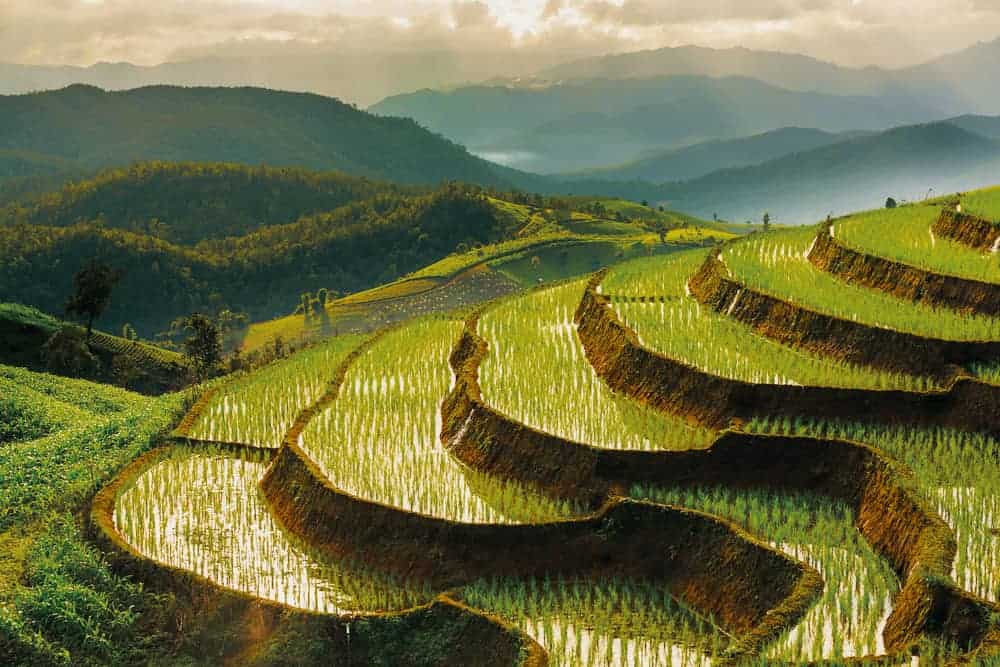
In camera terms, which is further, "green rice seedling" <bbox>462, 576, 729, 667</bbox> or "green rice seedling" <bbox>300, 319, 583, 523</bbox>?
"green rice seedling" <bbox>300, 319, 583, 523</bbox>

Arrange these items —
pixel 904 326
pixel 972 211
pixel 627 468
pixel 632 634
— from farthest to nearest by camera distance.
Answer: pixel 972 211 < pixel 904 326 < pixel 627 468 < pixel 632 634

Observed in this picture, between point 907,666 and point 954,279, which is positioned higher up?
point 954,279

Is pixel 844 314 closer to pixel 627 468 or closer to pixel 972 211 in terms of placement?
pixel 627 468

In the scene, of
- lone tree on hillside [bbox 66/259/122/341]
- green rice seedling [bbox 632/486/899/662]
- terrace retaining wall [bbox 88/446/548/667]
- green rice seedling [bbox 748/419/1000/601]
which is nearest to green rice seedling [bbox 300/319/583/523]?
green rice seedling [bbox 632/486/899/662]

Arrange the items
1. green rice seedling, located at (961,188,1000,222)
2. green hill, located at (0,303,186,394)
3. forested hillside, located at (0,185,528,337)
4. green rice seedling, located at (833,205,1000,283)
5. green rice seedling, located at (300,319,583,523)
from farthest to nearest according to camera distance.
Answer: forested hillside, located at (0,185,528,337)
green hill, located at (0,303,186,394)
green rice seedling, located at (961,188,1000,222)
green rice seedling, located at (833,205,1000,283)
green rice seedling, located at (300,319,583,523)

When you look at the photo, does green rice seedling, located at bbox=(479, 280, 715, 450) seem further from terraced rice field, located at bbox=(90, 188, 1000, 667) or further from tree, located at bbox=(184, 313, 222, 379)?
tree, located at bbox=(184, 313, 222, 379)

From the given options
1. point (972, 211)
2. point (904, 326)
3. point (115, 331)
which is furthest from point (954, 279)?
point (115, 331)
